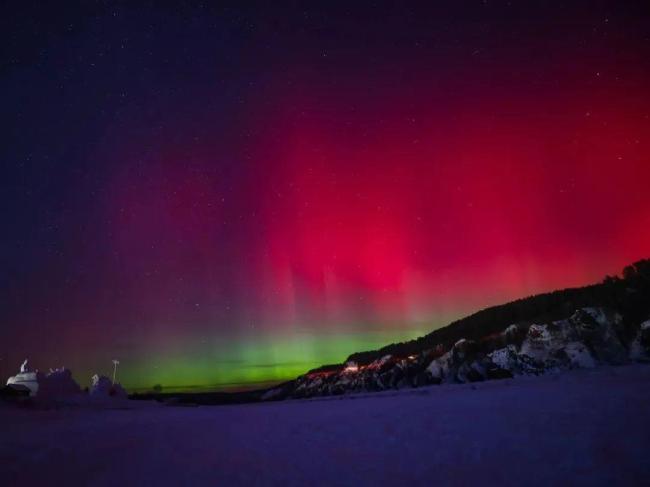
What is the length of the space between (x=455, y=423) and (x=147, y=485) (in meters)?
9.43

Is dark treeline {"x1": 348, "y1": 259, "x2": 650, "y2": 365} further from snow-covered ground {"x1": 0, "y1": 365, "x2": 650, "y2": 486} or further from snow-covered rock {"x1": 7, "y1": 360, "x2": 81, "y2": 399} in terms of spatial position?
snow-covered rock {"x1": 7, "y1": 360, "x2": 81, "y2": 399}

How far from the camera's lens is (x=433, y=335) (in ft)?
356

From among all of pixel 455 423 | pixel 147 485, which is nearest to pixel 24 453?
pixel 147 485

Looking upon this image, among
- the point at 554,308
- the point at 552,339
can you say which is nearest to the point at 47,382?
the point at 552,339

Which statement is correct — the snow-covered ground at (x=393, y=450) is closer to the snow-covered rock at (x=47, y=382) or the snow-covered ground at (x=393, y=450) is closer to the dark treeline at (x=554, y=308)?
the dark treeline at (x=554, y=308)

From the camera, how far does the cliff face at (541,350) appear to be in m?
39.8

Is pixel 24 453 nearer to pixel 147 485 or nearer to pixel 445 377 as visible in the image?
pixel 147 485

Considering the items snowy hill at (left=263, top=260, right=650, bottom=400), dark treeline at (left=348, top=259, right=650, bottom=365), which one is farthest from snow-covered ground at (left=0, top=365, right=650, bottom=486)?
dark treeline at (left=348, top=259, right=650, bottom=365)

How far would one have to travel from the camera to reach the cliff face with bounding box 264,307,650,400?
131 ft

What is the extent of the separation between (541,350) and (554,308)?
17999mm

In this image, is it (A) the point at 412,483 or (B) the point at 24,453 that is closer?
(A) the point at 412,483

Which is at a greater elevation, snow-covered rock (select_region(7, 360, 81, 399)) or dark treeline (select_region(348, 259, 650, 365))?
dark treeline (select_region(348, 259, 650, 365))

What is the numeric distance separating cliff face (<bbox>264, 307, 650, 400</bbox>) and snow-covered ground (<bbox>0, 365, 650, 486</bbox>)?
97.6 ft

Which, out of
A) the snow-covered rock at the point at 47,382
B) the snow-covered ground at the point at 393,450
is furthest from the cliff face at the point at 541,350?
the snow-covered rock at the point at 47,382
